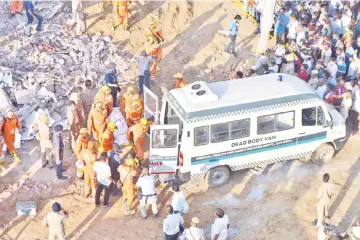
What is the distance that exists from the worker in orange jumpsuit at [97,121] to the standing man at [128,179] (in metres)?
1.96

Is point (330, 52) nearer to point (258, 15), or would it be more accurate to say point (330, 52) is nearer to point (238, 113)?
point (258, 15)

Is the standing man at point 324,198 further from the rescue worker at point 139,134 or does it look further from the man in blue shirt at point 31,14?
the man in blue shirt at point 31,14

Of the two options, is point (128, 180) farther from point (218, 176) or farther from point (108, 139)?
point (218, 176)

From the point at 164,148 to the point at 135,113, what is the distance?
75.8 inches

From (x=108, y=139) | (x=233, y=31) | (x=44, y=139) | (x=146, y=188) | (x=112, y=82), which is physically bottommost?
(x=146, y=188)

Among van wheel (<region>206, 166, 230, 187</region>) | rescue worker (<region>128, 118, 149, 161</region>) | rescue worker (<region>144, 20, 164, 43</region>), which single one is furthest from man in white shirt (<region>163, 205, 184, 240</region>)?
rescue worker (<region>144, 20, 164, 43</region>)

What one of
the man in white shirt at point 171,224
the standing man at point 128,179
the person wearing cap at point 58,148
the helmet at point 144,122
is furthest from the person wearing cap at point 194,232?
the person wearing cap at point 58,148

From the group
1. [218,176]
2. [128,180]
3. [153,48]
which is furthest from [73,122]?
[218,176]

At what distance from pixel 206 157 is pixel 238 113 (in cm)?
132

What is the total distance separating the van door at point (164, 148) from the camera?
46.7 ft

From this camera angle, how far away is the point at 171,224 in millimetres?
12859

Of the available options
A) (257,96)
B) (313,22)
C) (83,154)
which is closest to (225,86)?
(257,96)

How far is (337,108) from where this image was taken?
17312mm

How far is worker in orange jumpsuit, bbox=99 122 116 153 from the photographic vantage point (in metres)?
15.4
